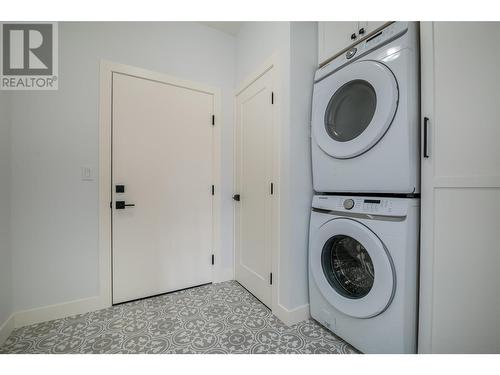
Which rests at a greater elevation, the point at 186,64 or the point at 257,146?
the point at 186,64

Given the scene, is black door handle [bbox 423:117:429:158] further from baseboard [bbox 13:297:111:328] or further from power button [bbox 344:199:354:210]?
baseboard [bbox 13:297:111:328]

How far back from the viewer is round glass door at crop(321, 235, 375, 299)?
3.97 feet

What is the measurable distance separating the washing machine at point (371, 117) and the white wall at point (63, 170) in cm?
155

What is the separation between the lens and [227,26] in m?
2.05

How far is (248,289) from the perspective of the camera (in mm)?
1939

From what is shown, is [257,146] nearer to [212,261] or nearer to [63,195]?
[212,261]

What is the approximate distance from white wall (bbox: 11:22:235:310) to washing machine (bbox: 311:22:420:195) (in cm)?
155

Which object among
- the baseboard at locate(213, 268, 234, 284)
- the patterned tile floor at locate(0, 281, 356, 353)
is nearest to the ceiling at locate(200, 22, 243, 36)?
the baseboard at locate(213, 268, 234, 284)

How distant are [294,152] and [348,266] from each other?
799 mm

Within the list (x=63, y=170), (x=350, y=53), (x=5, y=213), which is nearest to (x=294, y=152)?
(x=350, y=53)

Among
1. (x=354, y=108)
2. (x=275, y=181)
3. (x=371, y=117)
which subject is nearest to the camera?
(x=371, y=117)

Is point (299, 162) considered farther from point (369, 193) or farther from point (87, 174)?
point (87, 174)
